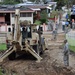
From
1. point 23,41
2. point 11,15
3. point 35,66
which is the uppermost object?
point 23,41

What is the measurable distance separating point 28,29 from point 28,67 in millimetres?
3148

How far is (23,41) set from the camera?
66.2 feet

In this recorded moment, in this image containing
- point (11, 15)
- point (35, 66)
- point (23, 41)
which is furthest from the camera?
point (11, 15)

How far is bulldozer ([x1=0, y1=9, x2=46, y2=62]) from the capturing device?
19312 millimetres

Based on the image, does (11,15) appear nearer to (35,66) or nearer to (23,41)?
(23,41)

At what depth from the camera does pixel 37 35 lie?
814 inches

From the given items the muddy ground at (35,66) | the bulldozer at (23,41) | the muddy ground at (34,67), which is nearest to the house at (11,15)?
the muddy ground at (35,66)

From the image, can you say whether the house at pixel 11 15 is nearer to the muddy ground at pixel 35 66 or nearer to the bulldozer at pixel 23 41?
the muddy ground at pixel 35 66

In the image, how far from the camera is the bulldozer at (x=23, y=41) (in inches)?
760

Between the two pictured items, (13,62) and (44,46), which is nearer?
(13,62)

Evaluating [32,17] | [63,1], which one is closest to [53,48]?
[32,17]

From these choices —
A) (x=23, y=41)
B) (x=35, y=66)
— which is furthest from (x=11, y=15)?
(x=35, y=66)

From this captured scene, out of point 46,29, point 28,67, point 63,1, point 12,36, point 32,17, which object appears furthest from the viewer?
point 63,1

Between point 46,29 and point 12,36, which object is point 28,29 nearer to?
point 12,36
